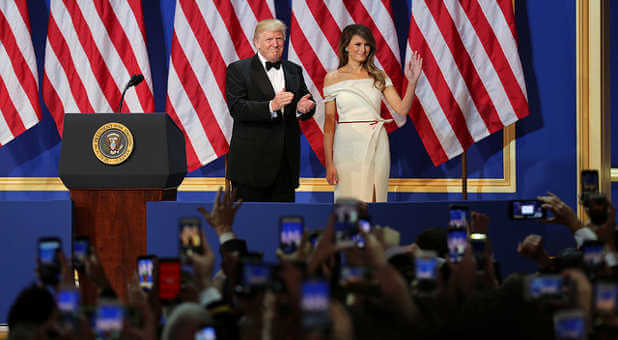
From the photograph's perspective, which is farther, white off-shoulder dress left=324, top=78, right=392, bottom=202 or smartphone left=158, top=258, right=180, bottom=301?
white off-shoulder dress left=324, top=78, right=392, bottom=202

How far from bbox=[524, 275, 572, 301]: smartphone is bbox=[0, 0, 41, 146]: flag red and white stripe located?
15.6 ft

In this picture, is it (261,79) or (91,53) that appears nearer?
(261,79)

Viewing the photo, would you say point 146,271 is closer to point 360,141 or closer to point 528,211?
point 528,211

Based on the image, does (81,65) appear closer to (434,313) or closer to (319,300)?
(434,313)

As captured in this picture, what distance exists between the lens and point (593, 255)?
5.67 feet

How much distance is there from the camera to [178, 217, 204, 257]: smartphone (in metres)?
1.98

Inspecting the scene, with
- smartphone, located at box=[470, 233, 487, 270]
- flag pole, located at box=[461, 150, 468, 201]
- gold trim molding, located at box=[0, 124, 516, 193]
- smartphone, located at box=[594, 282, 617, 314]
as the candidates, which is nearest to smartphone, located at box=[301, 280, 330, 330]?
smartphone, located at box=[594, 282, 617, 314]

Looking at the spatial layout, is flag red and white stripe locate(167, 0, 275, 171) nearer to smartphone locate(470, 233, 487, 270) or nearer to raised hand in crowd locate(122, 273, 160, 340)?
smartphone locate(470, 233, 487, 270)

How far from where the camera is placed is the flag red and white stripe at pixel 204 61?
5496mm

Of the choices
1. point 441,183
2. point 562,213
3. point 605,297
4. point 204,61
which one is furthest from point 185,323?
point 441,183

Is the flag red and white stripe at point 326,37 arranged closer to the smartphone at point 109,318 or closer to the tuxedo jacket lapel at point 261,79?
the tuxedo jacket lapel at point 261,79

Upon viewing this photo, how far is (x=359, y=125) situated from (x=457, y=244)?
2787 mm

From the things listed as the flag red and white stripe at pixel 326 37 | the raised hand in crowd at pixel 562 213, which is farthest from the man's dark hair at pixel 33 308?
the flag red and white stripe at pixel 326 37

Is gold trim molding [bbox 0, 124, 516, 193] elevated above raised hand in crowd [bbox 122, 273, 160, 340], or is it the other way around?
gold trim molding [bbox 0, 124, 516, 193]
